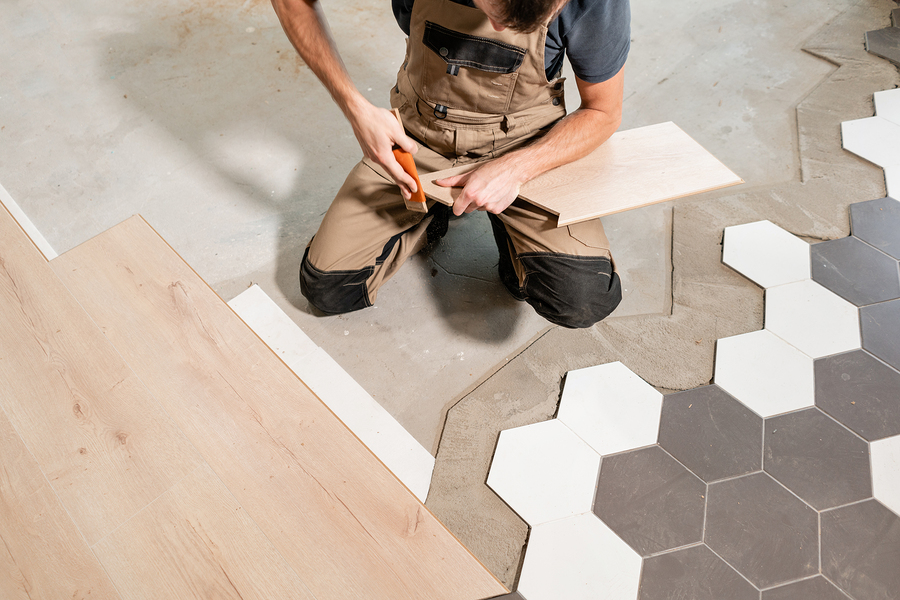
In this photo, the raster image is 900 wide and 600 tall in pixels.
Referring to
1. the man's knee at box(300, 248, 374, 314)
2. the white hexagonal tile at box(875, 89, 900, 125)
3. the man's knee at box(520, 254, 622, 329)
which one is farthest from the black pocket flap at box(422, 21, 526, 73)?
the white hexagonal tile at box(875, 89, 900, 125)

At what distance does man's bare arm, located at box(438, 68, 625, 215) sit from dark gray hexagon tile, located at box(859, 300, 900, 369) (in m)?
1.04

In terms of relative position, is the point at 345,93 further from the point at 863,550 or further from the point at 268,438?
the point at 863,550

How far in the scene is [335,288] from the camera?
150 cm

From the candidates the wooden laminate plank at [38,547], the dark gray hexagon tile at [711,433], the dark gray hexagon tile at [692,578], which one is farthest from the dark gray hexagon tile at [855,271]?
the wooden laminate plank at [38,547]

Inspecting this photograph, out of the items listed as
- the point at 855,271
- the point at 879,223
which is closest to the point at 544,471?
the point at 855,271

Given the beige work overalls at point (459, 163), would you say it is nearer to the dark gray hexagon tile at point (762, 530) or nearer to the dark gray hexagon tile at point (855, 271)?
the dark gray hexagon tile at point (762, 530)

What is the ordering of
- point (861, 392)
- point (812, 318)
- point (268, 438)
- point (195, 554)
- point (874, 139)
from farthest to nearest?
point (874, 139)
point (812, 318)
point (861, 392)
point (268, 438)
point (195, 554)

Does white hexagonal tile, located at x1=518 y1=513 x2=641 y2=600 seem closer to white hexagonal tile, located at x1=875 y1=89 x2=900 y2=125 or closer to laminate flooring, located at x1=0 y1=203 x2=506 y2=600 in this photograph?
laminate flooring, located at x1=0 y1=203 x2=506 y2=600

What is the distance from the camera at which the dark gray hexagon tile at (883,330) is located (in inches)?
60.7

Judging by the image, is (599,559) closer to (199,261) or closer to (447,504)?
(447,504)

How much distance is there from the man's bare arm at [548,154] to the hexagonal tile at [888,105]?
1.52 meters

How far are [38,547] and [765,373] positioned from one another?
5.70ft

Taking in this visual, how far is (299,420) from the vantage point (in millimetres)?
994

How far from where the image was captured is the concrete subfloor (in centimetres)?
157
